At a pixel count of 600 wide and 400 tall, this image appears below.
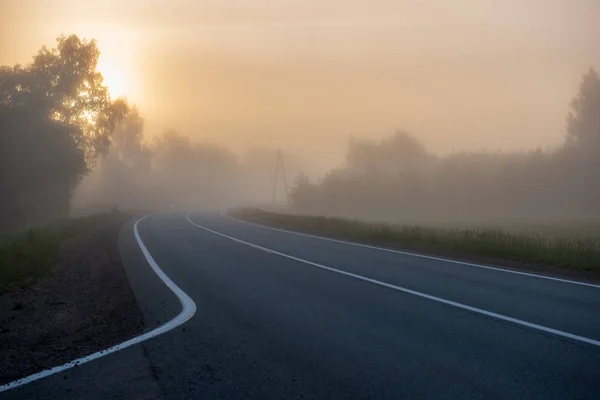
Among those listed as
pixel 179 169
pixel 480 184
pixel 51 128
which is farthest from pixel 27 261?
pixel 179 169

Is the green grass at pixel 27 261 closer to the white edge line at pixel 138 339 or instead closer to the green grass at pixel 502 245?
the white edge line at pixel 138 339

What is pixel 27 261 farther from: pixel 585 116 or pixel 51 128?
pixel 585 116

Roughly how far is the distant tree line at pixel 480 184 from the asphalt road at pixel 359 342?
181 feet

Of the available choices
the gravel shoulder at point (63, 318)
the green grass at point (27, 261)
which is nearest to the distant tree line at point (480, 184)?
the green grass at point (27, 261)

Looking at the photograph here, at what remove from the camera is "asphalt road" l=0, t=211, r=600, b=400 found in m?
4.76

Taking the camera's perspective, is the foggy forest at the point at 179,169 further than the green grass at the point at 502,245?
Yes

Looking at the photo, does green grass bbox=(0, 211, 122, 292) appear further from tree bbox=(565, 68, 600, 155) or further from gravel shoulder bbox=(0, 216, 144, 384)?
tree bbox=(565, 68, 600, 155)

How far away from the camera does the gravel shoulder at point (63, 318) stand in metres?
6.16

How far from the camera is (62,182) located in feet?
132

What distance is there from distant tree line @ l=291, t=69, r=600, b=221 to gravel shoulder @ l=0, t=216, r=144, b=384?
54738 millimetres

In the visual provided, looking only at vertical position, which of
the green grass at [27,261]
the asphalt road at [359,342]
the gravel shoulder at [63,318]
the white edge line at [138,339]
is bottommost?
the green grass at [27,261]

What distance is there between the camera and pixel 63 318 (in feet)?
27.4

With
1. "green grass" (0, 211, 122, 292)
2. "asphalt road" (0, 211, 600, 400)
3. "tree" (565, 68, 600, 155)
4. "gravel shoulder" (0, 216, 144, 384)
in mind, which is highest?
"tree" (565, 68, 600, 155)

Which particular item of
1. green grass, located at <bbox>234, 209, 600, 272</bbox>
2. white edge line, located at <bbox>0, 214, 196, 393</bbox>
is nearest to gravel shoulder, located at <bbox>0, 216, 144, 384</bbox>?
white edge line, located at <bbox>0, 214, 196, 393</bbox>
